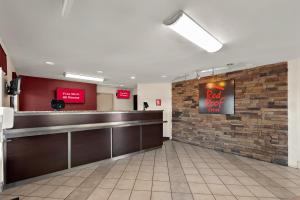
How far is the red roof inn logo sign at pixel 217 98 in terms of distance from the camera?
4.87m

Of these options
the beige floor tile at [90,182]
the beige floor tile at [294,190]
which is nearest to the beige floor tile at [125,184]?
the beige floor tile at [90,182]

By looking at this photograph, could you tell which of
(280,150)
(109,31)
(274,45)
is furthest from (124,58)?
(280,150)

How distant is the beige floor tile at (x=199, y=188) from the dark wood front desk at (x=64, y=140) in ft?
6.96

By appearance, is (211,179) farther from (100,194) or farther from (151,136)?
(151,136)

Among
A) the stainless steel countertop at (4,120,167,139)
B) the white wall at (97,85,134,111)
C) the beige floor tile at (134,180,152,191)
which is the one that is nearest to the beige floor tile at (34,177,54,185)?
the stainless steel countertop at (4,120,167,139)

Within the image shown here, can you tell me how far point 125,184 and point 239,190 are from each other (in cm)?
193

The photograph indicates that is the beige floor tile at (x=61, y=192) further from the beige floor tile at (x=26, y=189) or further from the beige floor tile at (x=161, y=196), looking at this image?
the beige floor tile at (x=161, y=196)

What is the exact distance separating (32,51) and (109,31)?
1.97m

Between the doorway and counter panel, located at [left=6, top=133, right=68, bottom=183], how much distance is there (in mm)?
5111

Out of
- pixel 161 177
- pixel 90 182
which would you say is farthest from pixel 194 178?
pixel 90 182

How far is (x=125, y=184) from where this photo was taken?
2.84 meters

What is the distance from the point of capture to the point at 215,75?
17.5ft

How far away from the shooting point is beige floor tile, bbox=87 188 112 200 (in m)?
2.39

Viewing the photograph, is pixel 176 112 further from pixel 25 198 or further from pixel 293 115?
pixel 25 198
